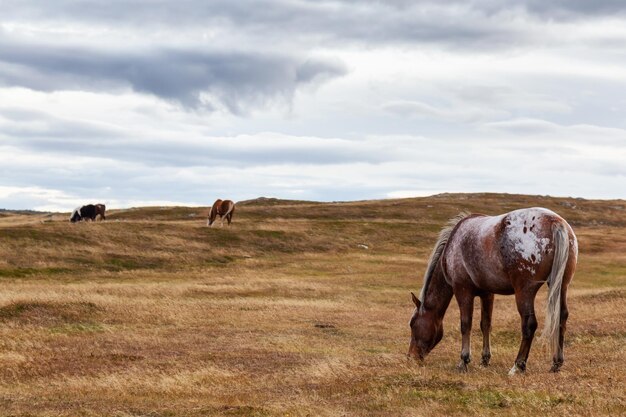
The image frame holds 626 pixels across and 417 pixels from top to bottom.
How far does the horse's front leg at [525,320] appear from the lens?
1456cm

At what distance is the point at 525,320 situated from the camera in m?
14.6

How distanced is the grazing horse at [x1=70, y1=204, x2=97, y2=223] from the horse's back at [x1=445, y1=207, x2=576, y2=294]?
191 feet

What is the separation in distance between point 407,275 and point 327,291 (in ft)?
34.8

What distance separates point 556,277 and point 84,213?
6116 centimetres

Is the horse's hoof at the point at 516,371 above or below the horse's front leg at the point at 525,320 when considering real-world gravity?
below

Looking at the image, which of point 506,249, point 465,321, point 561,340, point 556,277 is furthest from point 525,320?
point 465,321

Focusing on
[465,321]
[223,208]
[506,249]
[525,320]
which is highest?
[223,208]

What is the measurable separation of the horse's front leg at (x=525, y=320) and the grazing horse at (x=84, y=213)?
59900 millimetres

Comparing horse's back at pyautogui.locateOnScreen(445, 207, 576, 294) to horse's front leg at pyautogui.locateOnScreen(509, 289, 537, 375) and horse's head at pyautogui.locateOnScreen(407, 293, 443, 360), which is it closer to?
horse's front leg at pyautogui.locateOnScreen(509, 289, 537, 375)

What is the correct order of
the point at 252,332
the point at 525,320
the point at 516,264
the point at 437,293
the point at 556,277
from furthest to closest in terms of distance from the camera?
the point at 252,332
the point at 437,293
the point at 516,264
the point at 525,320
the point at 556,277

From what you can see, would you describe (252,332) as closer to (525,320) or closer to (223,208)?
(525,320)

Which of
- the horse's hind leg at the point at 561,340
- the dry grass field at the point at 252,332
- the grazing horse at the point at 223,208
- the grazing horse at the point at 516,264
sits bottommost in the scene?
the dry grass field at the point at 252,332

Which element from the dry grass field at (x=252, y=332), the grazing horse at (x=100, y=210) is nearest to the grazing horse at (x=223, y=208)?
the dry grass field at (x=252, y=332)

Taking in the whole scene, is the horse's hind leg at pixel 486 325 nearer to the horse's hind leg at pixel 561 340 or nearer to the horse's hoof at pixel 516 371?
the horse's hoof at pixel 516 371
